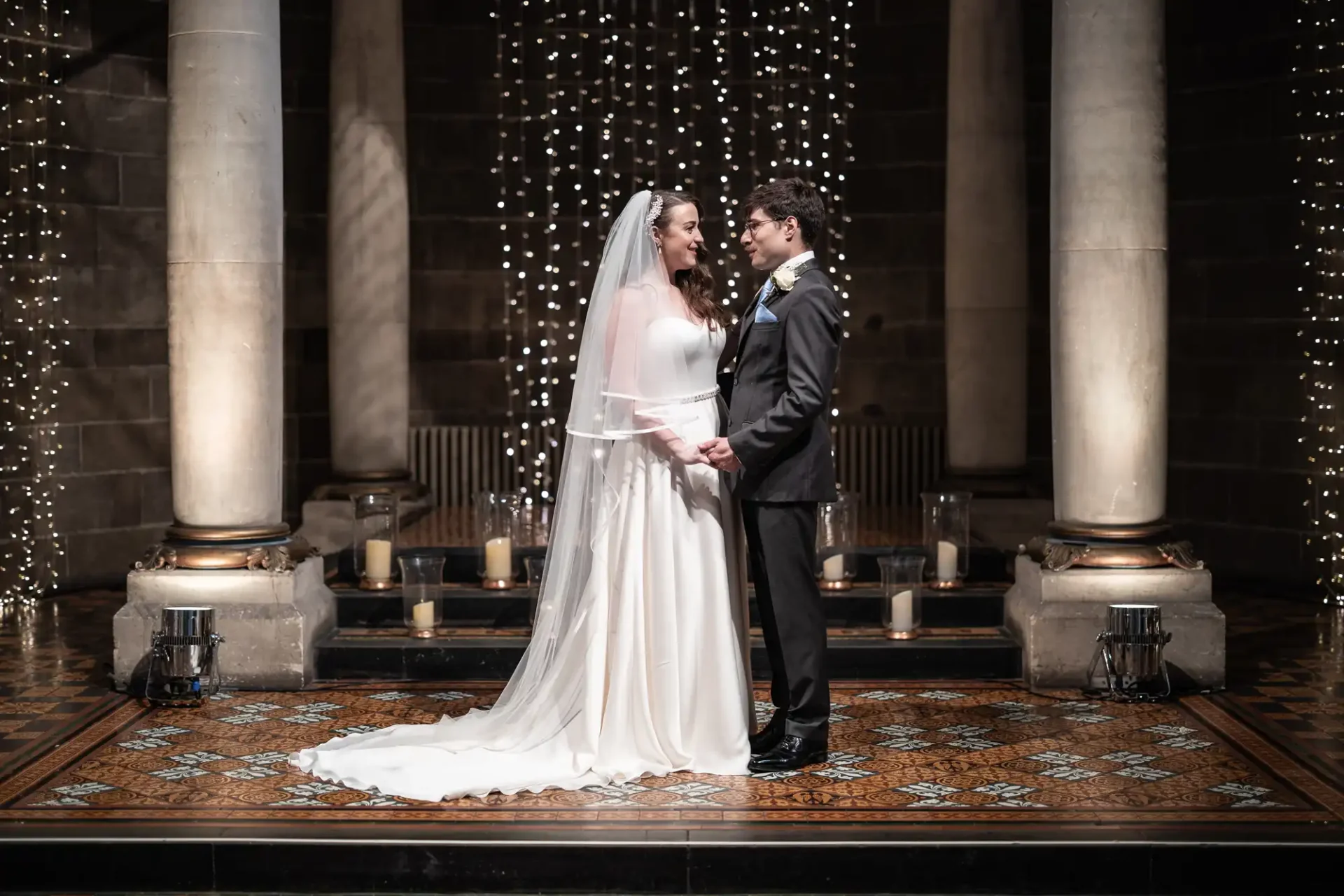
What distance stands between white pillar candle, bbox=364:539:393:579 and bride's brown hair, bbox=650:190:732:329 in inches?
117

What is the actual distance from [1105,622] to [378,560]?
3.46 metres

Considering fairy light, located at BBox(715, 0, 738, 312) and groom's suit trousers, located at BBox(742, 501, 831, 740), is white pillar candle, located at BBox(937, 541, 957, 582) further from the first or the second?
fairy light, located at BBox(715, 0, 738, 312)

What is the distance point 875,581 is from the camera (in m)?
8.80

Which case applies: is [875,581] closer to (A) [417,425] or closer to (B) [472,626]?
(B) [472,626]

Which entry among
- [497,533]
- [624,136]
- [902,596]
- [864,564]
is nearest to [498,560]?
[497,533]

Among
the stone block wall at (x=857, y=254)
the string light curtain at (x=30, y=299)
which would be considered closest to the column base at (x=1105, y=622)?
the stone block wall at (x=857, y=254)

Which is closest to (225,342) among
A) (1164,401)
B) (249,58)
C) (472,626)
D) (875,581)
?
(249,58)

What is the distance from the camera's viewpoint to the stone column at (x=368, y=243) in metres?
10.2

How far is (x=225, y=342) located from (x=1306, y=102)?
6209 millimetres

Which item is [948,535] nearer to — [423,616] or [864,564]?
[864,564]

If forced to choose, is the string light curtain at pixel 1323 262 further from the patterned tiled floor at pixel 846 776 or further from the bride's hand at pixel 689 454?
the bride's hand at pixel 689 454

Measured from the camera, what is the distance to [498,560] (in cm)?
852

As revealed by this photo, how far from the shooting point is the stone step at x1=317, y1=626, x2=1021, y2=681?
24.9ft

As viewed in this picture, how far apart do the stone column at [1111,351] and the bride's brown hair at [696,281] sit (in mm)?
1966
